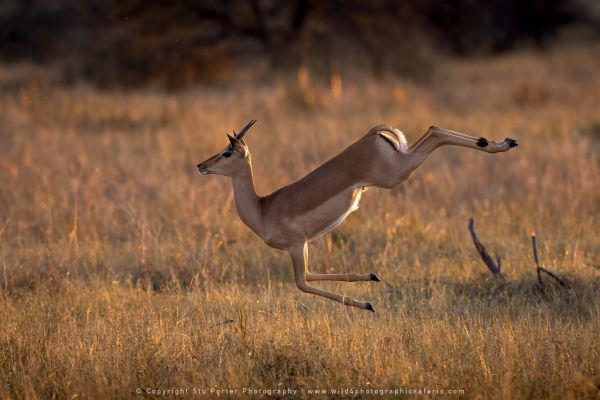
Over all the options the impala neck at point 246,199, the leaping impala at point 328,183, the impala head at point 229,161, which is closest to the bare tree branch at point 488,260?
the leaping impala at point 328,183

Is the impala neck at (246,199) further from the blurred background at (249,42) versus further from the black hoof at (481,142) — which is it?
the blurred background at (249,42)

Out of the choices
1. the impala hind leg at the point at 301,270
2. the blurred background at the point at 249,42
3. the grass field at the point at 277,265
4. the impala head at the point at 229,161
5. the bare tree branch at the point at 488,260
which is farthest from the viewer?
the blurred background at the point at 249,42

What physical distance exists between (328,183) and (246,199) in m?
0.68

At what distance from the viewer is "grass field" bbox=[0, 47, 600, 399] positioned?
16.1ft

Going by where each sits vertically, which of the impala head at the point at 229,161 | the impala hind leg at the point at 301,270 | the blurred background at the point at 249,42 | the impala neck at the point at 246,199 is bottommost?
the impala hind leg at the point at 301,270

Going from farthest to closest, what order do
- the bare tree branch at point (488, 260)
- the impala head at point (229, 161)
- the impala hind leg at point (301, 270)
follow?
1. the bare tree branch at point (488, 260)
2. the impala head at point (229, 161)
3. the impala hind leg at point (301, 270)

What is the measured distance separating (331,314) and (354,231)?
2104mm

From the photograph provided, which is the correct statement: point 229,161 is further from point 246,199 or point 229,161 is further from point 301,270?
point 301,270

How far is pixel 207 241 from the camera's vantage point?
24.2 ft

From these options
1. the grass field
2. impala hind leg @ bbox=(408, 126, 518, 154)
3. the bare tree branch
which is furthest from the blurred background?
impala hind leg @ bbox=(408, 126, 518, 154)

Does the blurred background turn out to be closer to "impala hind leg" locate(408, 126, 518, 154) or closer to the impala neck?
the impala neck

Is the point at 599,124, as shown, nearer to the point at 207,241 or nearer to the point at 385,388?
the point at 207,241

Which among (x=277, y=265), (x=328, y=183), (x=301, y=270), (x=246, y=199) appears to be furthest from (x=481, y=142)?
(x=277, y=265)

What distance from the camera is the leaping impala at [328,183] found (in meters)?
5.39
